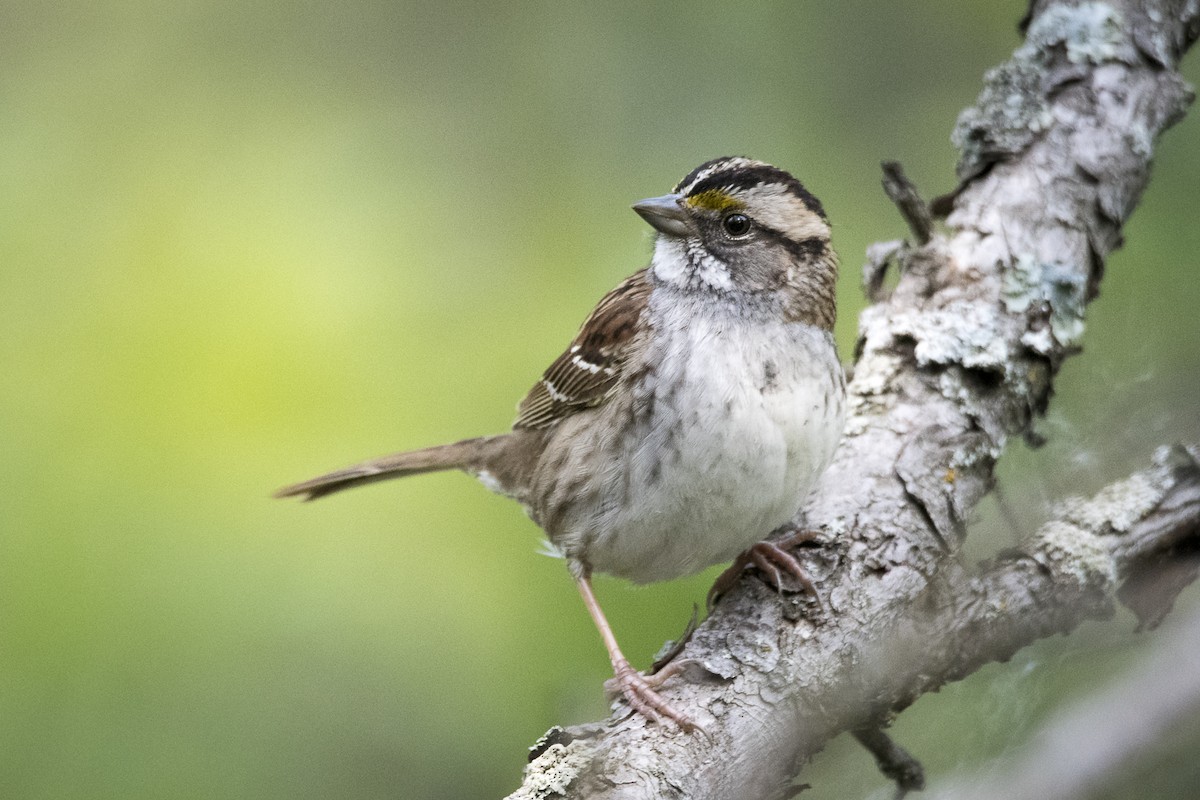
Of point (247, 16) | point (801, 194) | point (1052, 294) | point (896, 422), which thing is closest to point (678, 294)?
point (801, 194)

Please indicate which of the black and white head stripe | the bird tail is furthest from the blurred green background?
the black and white head stripe

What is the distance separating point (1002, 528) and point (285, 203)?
9.28ft

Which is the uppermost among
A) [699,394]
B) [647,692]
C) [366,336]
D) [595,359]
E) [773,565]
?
[366,336]

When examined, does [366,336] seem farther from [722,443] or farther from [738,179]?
[722,443]

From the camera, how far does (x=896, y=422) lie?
2881 mm

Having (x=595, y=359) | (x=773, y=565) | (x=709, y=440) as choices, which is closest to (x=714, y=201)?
(x=595, y=359)

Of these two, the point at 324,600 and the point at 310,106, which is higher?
the point at 310,106

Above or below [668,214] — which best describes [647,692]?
below

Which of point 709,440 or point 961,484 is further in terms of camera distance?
point 961,484

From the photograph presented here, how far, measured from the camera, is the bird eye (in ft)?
9.29

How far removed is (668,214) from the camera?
284 cm

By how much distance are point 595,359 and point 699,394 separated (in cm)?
40

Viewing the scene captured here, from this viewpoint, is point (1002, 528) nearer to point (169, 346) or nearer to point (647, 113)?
point (169, 346)

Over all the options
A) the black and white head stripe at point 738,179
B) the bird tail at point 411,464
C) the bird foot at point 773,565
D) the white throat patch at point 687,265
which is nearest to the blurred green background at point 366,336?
the bird tail at point 411,464
